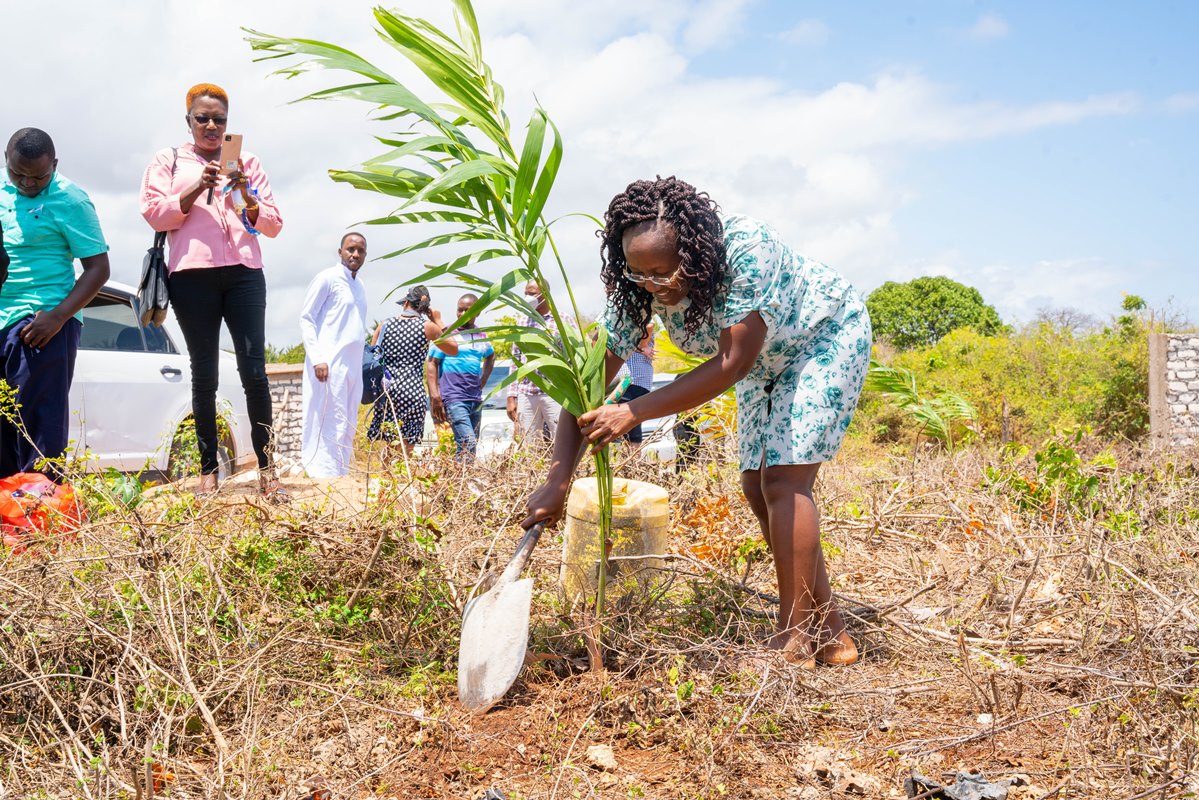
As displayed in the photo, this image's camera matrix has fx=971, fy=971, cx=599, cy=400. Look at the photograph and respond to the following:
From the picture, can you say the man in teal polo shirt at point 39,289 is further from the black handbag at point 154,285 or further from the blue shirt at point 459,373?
the blue shirt at point 459,373

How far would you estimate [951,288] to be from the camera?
2395 cm

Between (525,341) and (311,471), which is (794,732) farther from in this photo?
(311,471)

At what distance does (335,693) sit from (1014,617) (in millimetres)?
2150

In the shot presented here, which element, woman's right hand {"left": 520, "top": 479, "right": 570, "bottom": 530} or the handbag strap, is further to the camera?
the handbag strap

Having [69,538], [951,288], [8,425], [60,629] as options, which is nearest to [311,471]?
[8,425]

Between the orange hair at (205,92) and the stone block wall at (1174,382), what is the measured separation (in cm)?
970

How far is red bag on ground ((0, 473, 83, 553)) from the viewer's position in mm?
3201

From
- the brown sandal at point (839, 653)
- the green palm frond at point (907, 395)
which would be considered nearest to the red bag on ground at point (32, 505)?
the brown sandal at point (839, 653)

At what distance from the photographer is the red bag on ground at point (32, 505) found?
3.20 m

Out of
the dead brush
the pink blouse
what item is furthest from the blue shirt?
the dead brush

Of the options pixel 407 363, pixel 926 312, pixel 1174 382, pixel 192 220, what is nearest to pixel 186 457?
pixel 192 220

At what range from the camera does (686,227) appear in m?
2.53

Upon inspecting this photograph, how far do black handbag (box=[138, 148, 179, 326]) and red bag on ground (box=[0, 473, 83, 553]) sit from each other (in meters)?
1.02

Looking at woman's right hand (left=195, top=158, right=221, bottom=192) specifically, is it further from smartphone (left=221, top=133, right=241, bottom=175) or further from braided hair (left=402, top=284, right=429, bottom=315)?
braided hair (left=402, top=284, right=429, bottom=315)
